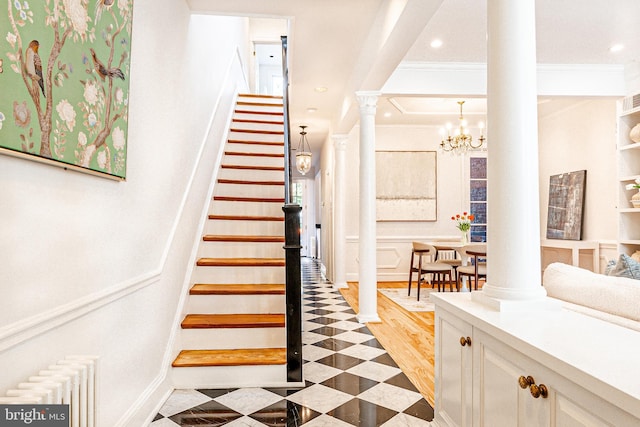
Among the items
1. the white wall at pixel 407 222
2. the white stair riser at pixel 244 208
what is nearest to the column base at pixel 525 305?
the white stair riser at pixel 244 208

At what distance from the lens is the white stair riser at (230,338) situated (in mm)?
2691

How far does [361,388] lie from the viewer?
8.29 feet

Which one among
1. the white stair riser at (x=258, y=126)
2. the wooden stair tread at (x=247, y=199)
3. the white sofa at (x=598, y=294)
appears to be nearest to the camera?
the white sofa at (x=598, y=294)

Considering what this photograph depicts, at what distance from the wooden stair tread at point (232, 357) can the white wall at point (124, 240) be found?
0.19 m

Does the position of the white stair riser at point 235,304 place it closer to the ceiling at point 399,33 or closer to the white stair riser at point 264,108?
the ceiling at point 399,33

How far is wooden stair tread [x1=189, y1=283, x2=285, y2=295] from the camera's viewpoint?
A: 114 inches

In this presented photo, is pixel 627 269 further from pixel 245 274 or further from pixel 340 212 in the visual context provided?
pixel 340 212

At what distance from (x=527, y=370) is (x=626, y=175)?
15.4 feet

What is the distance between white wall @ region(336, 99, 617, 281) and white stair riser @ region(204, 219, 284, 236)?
3.59m

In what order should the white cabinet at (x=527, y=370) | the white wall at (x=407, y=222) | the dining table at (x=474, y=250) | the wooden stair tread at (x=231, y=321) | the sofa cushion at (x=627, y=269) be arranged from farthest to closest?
the white wall at (x=407, y=222) < the dining table at (x=474, y=250) < the wooden stair tread at (x=231, y=321) < the sofa cushion at (x=627, y=269) < the white cabinet at (x=527, y=370)

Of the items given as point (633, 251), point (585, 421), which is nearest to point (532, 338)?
point (585, 421)

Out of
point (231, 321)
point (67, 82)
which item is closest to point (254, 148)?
point (231, 321)

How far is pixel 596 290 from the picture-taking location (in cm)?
180

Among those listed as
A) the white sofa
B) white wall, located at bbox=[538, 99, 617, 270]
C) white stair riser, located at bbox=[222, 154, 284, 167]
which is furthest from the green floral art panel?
white wall, located at bbox=[538, 99, 617, 270]
